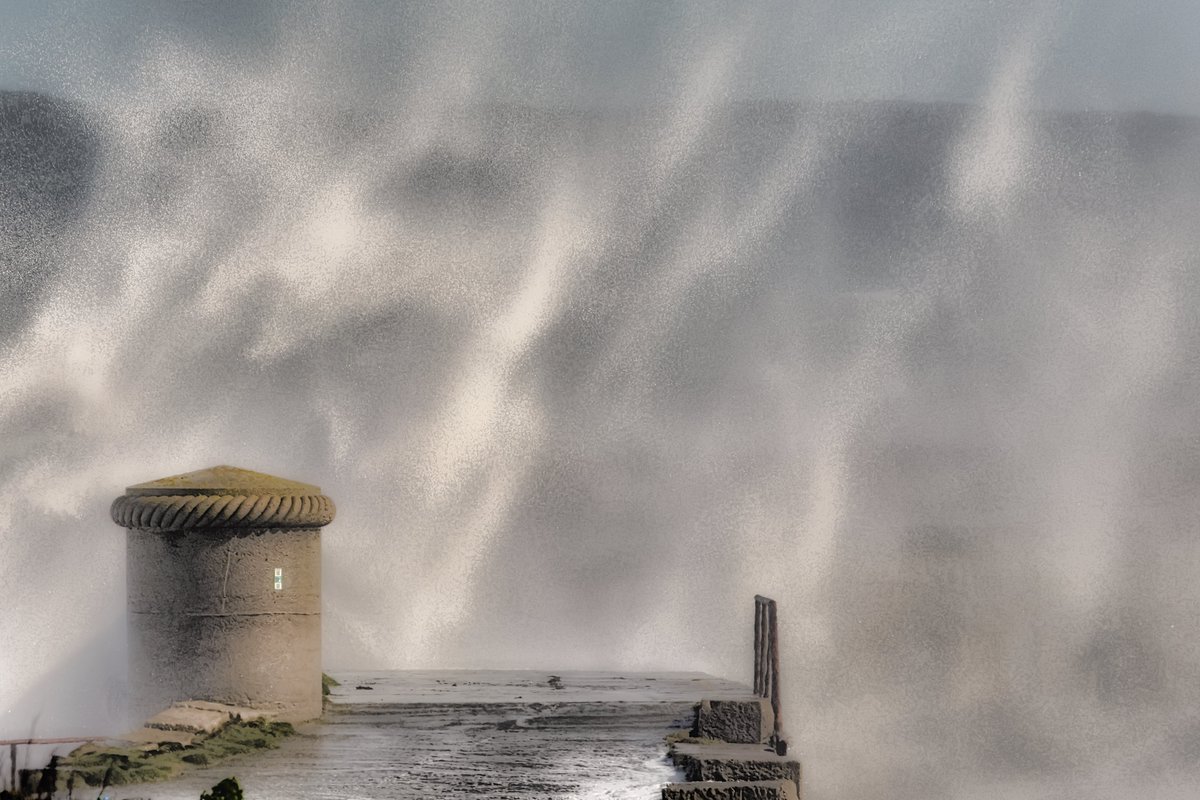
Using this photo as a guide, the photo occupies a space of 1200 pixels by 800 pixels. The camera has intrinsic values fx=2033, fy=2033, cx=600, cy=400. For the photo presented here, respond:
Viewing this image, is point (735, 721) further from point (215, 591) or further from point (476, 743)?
point (215, 591)

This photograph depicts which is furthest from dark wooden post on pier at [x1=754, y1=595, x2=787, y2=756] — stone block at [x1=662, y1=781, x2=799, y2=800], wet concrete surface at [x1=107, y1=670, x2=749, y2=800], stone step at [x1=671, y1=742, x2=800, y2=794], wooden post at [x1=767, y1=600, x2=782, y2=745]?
stone block at [x1=662, y1=781, x2=799, y2=800]

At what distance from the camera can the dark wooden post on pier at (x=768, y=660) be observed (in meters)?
13.0

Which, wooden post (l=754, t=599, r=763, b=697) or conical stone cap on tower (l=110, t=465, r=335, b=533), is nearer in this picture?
conical stone cap on tower (l=110, t=465, r=335, b=533)

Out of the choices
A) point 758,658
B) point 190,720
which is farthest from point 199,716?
point 758,658

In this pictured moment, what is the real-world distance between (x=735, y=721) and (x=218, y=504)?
347cm

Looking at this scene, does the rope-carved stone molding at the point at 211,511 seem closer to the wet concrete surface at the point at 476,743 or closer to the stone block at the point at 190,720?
the stone block at the point at 190,720

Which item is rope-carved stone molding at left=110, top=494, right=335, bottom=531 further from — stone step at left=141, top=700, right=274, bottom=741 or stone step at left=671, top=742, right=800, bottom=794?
stone step at left=671, top=742, right=800, bottom=794

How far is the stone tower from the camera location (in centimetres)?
1228

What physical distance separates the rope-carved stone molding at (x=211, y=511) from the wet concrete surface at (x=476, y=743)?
1.31 meters

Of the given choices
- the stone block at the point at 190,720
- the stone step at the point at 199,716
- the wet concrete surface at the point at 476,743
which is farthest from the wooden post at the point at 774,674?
the stone block at the point at 190,720

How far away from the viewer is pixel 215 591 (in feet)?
40.4

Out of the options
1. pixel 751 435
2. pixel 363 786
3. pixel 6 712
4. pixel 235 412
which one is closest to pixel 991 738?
pixel 751 435

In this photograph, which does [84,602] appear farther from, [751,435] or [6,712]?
[751,435]

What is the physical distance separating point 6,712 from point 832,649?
17.1 meters
